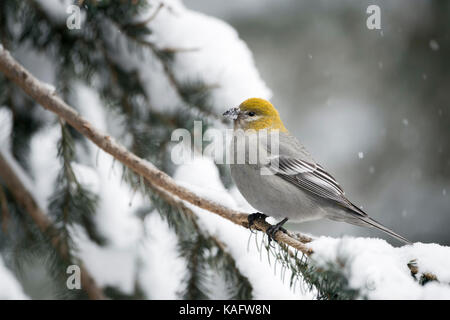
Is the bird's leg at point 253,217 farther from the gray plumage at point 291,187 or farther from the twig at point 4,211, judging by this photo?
the twig at point 4,211

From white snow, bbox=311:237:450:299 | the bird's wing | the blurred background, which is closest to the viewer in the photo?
white snow, bbox=311:237:450:299

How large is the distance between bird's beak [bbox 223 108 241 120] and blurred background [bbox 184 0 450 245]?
197 centimetres

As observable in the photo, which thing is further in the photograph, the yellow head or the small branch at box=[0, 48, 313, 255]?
the yellow head

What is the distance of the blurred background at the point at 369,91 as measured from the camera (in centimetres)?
370

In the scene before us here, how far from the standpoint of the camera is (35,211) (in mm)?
2139

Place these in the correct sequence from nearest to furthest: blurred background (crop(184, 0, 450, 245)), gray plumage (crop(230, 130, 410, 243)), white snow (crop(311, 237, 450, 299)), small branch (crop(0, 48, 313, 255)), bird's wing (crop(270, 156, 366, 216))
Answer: white snow (crop(311, 237, 450, 299)), small branch (crop(0, 48, 313, 255)), gray plumage (crop(230, 130, 410, 243)), bird's wing (crop(270, 156, 366, 216)), blurred background (crop(184, 0, 450, 245))

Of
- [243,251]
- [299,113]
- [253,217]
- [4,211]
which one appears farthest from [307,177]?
[299,113]

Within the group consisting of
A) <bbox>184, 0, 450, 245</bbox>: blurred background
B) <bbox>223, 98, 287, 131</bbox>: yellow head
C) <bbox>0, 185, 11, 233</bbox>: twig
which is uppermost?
<bbox>184, 0, 450, 245</bbox>: blurred background

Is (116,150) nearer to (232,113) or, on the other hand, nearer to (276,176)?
(232,113)

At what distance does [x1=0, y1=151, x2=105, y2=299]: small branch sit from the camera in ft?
6.66

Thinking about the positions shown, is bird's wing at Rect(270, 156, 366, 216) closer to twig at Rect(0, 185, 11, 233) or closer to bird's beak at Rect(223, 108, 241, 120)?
bird's beak at Rect(223, 108, 241, 120)

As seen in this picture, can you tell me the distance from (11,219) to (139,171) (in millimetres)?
840

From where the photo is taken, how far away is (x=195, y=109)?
2.10 metres

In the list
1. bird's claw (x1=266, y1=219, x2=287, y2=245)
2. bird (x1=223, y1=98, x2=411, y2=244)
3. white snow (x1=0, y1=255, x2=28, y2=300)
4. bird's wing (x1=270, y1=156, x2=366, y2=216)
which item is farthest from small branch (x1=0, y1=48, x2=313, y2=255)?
white snow (x1=0, y1=255, x2=28, y2=300)
